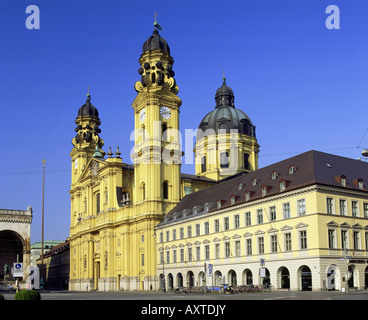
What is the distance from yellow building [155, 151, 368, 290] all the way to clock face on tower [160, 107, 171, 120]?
23888mm

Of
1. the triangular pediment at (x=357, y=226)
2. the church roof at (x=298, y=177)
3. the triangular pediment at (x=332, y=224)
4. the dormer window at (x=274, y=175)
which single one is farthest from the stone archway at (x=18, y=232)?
the triangular pediment at (x=357, y=226)

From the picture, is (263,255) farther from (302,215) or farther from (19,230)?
(19,230)

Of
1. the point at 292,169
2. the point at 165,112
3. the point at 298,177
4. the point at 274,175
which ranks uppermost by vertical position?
the point at 165,112

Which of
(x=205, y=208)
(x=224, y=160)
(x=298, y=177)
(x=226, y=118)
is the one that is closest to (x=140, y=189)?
(x=205, y=208)

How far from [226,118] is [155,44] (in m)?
26.7

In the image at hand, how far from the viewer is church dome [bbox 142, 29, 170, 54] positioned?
98812mm

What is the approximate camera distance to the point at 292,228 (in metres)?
58.9

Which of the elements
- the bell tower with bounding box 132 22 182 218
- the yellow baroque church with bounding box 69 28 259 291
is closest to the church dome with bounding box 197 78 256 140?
the yellow baroque church with bounding box 69 28 259 291

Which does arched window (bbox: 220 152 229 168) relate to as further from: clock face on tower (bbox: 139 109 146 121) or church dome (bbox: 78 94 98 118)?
church dome (bbox: 78 94 98 118)

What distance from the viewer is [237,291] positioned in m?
58.3

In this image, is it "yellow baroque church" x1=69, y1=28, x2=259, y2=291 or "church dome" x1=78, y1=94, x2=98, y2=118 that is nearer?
"yellow baroque church" x1=69, y1=28, x2=259, y2=291

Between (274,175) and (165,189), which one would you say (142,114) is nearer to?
(165,189)

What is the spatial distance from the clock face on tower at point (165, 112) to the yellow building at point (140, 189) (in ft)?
→ 0.58

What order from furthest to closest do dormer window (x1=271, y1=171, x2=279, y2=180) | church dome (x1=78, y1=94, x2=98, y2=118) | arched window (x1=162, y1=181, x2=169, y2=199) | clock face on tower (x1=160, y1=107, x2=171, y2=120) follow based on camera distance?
church dome (x1=78, y1=94, x2=98, y2=118) < clock face on tower (x1=160, y1=107, x2=171, y2=120) < arched window (x1=162, y1=181, x2=169, y2=199) < dormer window (x1=271, y1=171, x2=279, y2=180)
